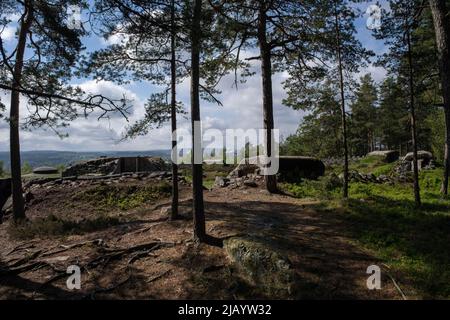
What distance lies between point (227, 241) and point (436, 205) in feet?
27.3

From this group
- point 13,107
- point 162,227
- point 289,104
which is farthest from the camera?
point 289,104

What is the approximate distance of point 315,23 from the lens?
11.9 metres

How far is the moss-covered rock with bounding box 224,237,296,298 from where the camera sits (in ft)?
19.6

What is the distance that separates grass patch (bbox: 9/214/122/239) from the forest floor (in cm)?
3

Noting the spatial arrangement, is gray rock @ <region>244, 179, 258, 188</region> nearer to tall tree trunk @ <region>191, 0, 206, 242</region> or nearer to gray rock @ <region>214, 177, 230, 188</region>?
gray rock @ <region>214, 177, 230, 188</region>

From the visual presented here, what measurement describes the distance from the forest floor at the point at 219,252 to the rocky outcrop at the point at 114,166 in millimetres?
6967

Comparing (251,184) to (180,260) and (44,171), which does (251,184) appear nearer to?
(180,260)

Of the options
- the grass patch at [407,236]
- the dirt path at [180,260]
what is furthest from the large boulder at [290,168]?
the dirt path at [180,260]

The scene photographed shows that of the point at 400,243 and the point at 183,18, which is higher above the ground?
the point at 183,18

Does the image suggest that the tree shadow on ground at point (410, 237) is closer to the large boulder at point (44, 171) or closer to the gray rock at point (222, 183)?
the gray rock at point (222, 183)

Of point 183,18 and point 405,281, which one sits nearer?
point 405,281
